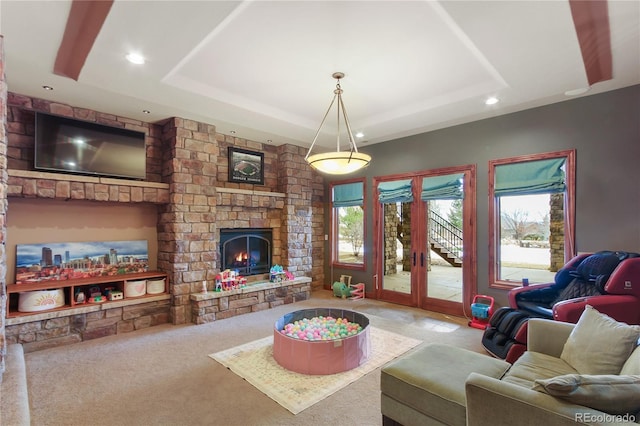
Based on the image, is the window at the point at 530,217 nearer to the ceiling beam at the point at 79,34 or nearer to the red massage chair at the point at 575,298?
the red massage chair at the point at 575,298

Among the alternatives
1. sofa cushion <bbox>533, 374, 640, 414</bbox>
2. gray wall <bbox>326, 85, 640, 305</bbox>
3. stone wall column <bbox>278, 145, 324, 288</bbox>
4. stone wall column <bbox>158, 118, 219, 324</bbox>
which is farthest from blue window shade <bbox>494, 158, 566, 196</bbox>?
stone wall column <bbox>158, 118, 219, 324</bbox>

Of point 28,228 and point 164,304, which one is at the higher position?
point 28,228

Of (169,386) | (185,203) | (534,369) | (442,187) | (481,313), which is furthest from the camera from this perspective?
(442,187)

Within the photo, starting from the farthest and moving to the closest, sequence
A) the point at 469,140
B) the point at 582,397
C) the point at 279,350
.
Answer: the point at 469,140 → the point at 279,350 → the point at 582,397

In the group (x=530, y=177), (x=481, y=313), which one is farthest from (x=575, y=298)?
(x=530, y=177)

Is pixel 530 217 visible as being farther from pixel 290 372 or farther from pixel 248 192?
pixel 248 192

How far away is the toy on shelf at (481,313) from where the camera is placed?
422 centimetres

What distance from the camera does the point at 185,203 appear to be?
4.51 metres

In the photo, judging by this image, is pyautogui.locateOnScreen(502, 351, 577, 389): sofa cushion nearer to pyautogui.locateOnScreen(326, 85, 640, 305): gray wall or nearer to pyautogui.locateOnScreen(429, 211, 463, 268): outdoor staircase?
pyautogui.locateOnScreen(326, 85, 640, 305): gray wall

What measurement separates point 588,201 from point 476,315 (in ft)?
6.51

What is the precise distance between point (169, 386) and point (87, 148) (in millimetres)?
3133

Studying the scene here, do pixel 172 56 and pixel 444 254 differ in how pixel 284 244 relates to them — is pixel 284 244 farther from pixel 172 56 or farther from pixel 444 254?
pixel 172 56

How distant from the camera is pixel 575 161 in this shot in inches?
151

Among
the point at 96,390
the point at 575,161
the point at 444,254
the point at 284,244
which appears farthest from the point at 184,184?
the point at 575,161
